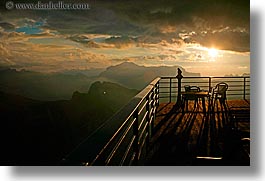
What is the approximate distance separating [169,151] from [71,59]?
3.63ft

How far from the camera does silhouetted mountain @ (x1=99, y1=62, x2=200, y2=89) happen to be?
126 inches

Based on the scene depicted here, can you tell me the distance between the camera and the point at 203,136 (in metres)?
3.52

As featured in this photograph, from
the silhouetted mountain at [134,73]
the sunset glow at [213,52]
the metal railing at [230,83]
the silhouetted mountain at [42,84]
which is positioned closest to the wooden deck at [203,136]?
the metal railing at [230,83]

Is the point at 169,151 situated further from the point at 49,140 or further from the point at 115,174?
the point at 49,140

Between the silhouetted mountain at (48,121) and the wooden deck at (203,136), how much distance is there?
588 mm

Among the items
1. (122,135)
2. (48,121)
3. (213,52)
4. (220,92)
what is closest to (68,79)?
(48,121)

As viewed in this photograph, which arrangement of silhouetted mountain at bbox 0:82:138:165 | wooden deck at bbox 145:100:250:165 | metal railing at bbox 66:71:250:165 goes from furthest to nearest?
silhouetted mountain at bbox 0:82:138:165
wooden deck at bbox 145:100:250:165
metal railing at bbox 66:71:250:165

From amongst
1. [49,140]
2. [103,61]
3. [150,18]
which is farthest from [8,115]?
[150,18]

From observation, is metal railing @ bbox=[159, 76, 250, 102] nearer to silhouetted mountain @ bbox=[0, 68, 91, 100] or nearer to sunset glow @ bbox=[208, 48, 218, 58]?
sunset glow @ bbox=[208, 48, 218, 58]

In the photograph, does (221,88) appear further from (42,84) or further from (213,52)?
(42,84)

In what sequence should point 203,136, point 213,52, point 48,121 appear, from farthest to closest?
point 203,136, point 48,121, point 213,52

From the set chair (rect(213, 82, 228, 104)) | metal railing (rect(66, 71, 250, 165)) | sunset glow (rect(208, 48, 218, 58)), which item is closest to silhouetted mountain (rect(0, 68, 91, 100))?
metal railing (rect(66, 71, 250, 165))

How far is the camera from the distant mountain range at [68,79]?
A: 2988 mm

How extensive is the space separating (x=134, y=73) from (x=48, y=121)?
0.87m
